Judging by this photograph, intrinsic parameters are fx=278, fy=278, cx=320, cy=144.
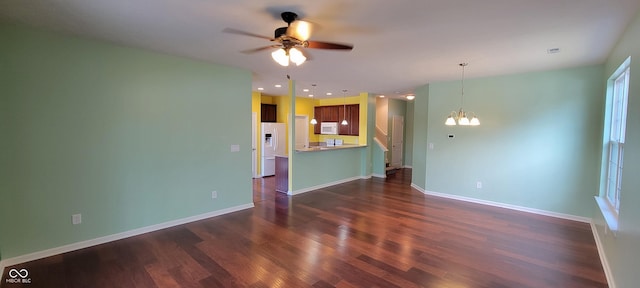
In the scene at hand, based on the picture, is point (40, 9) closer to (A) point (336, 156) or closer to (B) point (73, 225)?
(B) point (73, 225)

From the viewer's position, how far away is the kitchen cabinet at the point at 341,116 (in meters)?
8.38

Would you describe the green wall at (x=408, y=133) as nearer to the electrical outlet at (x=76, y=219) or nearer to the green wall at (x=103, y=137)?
the green wall at (x=103, y=137)

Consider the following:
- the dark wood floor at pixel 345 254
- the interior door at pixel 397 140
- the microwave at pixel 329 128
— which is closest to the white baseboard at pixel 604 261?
the dark wood floor at pixel 345 254

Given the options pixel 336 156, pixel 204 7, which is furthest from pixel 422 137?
pixel 204 7

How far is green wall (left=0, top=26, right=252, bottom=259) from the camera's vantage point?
2.87 metres

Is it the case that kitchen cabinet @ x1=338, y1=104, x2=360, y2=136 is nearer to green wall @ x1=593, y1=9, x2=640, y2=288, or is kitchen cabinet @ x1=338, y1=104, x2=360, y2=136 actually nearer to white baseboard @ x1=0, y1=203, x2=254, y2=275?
white baseboard @ x1=0, y1=203, x2=254, y2=275

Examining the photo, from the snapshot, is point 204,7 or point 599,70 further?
point 599,70

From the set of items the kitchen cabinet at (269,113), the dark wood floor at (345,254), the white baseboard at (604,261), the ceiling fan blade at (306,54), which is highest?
the ceiling fan blade at (306,54)

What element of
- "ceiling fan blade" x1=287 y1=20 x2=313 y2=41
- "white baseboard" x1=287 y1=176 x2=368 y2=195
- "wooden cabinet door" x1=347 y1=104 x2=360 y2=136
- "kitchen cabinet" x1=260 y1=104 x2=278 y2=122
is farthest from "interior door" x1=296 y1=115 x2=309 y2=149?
"ceiling fan blade" x1=287 y1=20 x2=313 y2=41

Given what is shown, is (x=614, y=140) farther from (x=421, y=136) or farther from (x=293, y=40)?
(x=293, y=40)

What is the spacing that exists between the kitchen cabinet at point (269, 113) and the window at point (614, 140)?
23.0ft

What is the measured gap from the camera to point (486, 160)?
530cm

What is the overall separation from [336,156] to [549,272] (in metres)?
4.75

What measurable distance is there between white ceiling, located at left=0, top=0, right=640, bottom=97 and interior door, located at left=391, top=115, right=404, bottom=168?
5.30m
